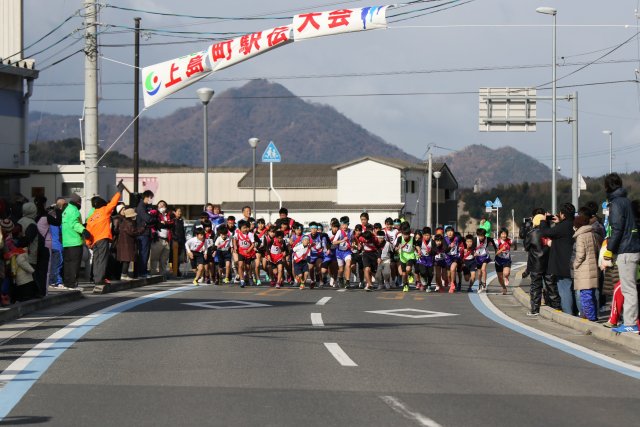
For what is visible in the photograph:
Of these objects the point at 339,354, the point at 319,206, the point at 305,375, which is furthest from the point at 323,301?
the point at 319,206

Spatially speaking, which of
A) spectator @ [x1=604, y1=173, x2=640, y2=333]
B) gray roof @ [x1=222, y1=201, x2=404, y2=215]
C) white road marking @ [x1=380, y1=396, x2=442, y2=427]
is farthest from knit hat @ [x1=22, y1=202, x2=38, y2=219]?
gray roof @ [x1=222, y1=201, x2=404, y2=215]

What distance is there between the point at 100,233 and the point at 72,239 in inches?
22.8

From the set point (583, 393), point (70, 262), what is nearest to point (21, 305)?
point (70, 262)

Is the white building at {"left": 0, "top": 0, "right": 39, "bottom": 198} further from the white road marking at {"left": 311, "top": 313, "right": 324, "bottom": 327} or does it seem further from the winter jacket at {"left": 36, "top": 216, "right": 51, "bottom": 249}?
the white road marking at {"left": 311, "top": 313, "right": 324, "bottom": 327}

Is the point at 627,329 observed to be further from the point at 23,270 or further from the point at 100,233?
the point at 100,233

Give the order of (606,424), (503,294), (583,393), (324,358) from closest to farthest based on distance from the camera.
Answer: (606,424), (583,393), (324,358), (503,294)

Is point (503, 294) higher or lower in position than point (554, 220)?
lower

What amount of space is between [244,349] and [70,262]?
942 centimetres

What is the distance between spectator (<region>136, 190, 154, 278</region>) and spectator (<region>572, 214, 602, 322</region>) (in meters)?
11.3

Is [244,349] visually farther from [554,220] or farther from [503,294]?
[503,294]

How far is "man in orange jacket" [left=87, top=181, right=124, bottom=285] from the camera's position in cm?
1992

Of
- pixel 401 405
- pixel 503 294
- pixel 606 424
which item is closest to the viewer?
pixel 606 424

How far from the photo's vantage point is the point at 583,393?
347 inches

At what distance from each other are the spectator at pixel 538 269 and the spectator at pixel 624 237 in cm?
426
